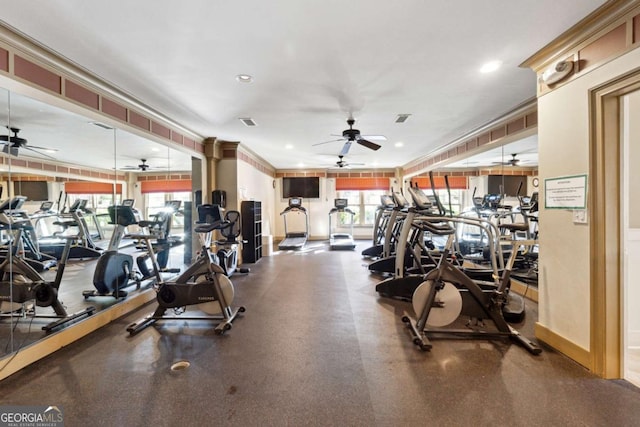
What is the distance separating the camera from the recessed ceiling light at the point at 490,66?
2.77m

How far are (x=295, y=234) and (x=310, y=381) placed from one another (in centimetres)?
788

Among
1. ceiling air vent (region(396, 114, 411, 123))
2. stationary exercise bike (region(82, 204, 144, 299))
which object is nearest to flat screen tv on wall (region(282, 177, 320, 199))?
ceiling air vent (region(396, 114, 411, 123))

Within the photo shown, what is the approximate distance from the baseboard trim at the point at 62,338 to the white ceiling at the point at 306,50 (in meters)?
1.82

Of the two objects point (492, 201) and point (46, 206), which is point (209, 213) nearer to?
point (46, 206)

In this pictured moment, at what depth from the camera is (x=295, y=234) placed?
393 inches

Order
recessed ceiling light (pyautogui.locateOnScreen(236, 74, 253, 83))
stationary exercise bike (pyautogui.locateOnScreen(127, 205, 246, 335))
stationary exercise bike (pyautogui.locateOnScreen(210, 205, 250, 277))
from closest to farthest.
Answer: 1. recessed ceiling light (pyautogui.locateOnScreen(236, 74, 253, 83))
2. stationary exercise bike (pyautogui.locateOnScreen(127, 205, 246, 335))
3. stationary exercise bike (pyautogui.locateOnScreen(210, 205, 250, 277))

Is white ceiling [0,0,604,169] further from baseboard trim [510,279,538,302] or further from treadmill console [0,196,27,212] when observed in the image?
baseboard trim [510,279,538,302]

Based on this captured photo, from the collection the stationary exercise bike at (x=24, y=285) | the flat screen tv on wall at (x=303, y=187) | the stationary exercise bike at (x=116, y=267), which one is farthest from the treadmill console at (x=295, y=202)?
the stationary exercise bike at (x=24, y=285)

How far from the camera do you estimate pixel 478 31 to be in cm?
224

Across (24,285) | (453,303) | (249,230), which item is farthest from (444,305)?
(249,230)

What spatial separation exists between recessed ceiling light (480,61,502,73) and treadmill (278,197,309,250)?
20.9 ft

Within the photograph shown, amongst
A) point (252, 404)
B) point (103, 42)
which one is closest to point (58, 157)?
point (103, 42)

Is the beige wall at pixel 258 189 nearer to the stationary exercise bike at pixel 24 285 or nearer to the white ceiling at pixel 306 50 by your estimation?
the white ceiling at pixel 306 50

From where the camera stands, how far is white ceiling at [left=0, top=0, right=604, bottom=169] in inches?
77.6
